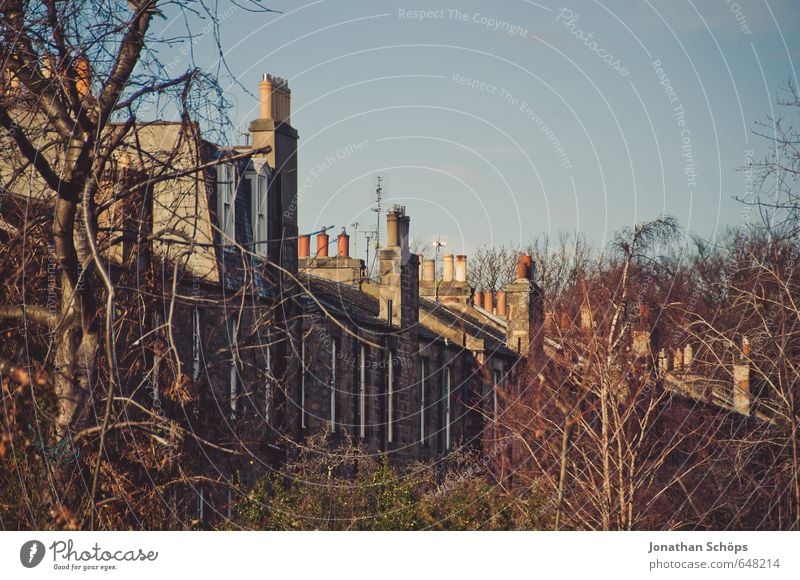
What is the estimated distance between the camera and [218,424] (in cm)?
2039

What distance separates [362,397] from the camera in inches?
1334

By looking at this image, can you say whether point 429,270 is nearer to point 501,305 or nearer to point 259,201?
point 501,305

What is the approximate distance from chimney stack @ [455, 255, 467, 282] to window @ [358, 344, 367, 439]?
54.9 ft

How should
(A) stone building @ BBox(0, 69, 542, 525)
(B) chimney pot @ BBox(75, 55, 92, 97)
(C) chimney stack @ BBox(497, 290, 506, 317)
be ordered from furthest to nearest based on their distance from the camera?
1. (C) chimney stack @ BBox(497, 290, 506, 317)
2. (A) stone building @ BBox(0, 69, 542, 525)
3. (B) chimney pot @ BBox(75, 55, 92, 97)

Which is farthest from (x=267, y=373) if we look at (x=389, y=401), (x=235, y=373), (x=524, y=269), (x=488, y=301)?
(x=488, y=301)

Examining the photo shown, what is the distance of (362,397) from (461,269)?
59.6 ft

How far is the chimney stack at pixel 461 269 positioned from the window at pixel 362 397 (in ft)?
54.9

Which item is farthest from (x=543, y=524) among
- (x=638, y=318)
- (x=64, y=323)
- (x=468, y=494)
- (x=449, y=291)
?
(x=449, y=291)

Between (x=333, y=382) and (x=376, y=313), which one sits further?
(x=376, y=313)

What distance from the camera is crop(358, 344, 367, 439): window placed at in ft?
111

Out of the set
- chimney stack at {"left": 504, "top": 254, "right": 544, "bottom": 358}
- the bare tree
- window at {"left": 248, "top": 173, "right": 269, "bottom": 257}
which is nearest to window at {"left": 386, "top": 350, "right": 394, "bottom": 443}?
window at {"left": 248, "top": 173, "right": 269, "bottom": 257}

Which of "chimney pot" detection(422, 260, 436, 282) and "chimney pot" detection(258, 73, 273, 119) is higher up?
"chimney pot" detection(258, 73, 273, 119)

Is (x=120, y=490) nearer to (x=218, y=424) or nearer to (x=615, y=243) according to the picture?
(x=218, y=424)

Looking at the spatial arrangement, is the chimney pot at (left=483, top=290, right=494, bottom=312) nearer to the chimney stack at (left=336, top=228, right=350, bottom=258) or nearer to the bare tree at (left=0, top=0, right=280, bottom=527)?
the chimney stack at (left=336, top=228, right=350, bottom=258)
